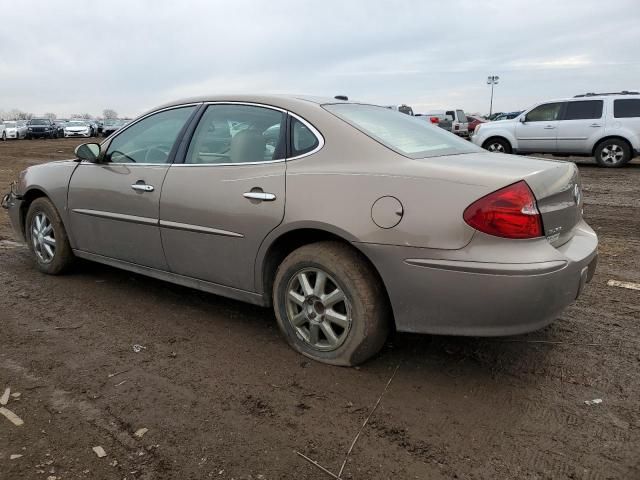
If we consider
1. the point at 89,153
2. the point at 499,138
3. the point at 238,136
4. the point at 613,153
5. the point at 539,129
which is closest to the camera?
the point at 238,136

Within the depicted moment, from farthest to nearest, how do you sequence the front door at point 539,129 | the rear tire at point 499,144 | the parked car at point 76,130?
the parked car at point 76,130
the rear tire at point 499,144
the front door at point 539,129

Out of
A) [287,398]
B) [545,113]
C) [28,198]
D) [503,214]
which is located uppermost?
[545,113]

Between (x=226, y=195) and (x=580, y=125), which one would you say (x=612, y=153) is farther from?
(x=226, y=195)

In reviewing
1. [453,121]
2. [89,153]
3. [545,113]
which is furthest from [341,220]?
[453,121]

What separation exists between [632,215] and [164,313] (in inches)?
257

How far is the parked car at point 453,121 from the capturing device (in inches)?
1072

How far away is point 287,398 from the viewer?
284cm

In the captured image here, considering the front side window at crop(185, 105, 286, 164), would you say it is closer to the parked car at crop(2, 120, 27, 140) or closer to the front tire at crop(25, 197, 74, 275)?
the front tire at crop(25, 197, 74, 275)

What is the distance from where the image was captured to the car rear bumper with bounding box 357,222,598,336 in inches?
103

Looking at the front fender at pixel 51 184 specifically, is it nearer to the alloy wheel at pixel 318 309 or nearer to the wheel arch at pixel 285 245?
the wheel arch at pixel 285 245

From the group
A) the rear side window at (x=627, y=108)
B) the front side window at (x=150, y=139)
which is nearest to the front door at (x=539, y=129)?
the rear side window at (x=627, y=108)

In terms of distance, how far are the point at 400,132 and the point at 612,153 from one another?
12.4 m

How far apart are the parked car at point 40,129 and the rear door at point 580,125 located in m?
34.0

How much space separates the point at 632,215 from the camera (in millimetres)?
7602
